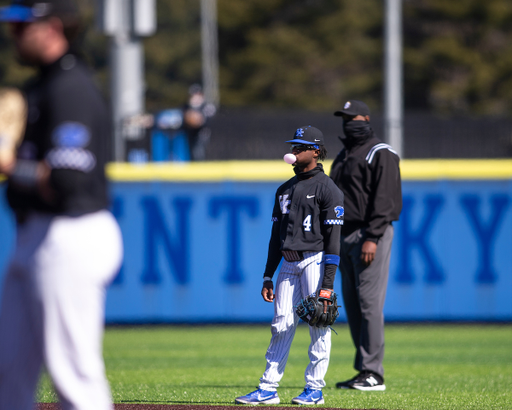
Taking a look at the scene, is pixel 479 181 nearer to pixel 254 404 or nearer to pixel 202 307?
pixel 202 307

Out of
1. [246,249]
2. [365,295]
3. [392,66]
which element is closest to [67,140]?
[365,295]

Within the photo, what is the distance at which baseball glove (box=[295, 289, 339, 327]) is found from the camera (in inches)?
223

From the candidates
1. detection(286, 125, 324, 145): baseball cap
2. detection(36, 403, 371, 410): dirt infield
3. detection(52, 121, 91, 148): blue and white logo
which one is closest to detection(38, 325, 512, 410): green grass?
detection(36, 403, 371, 410): dirt infield

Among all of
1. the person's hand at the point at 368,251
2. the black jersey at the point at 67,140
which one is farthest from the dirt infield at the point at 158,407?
the black jersey at the point at 67,140

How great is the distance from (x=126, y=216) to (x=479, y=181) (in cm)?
496

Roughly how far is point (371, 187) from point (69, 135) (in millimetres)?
4226

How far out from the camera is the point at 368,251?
267 inches

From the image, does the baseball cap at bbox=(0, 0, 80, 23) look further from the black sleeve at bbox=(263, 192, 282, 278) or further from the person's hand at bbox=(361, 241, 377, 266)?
the person's hand at bbox=(361, 241, 377, 266)

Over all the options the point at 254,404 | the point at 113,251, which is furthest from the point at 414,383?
the point at 113,251

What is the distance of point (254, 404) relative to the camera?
5.84 meters

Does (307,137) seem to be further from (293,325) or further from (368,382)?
(368,382)

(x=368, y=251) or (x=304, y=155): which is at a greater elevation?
(x=304, y=155)

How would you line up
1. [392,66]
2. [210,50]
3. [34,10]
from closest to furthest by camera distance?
[34,10], [392,66], [210,50]

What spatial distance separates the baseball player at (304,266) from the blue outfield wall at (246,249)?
5.83m
